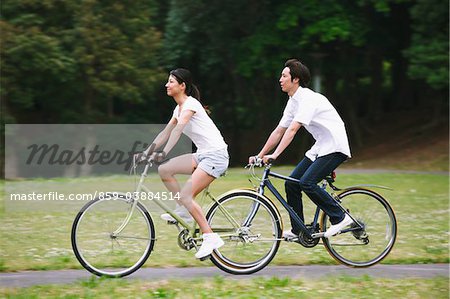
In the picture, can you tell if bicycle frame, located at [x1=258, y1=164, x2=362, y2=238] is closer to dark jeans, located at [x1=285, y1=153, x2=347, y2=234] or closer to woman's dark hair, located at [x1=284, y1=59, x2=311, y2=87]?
dark jeans, located at [x1=285, y1=153, x2=347, y2=234]

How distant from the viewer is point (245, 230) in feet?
25.7

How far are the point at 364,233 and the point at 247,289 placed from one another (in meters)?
1.76

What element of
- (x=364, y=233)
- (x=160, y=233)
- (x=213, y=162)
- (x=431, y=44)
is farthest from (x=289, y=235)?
(x=431, y=44)

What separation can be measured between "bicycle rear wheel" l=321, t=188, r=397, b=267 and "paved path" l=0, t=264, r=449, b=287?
5.3 inches

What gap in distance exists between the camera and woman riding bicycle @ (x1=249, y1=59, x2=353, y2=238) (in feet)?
25.1

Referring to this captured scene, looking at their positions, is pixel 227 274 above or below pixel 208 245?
below

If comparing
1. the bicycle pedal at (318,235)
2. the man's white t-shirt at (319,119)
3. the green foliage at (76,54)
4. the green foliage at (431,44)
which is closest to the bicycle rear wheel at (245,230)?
the bicycle pedal at (318,235)

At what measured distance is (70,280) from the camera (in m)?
7.25

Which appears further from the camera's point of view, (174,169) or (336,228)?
(336,228)

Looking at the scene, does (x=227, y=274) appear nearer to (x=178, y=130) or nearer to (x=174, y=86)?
(x=178, y=130)

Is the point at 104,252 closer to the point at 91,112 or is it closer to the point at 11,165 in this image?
the point at 11,165

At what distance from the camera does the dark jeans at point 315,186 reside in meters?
7.80

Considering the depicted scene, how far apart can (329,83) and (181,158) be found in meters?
26.9

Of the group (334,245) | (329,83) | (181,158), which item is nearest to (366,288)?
Result: (334,245)
